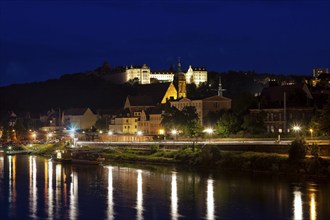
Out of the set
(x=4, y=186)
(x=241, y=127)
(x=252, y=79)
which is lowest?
(x=4, y=186)

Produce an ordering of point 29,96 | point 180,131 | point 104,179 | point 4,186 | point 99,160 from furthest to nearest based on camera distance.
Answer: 1. point 29,96
2. point 180,131
3. point 99,160
4. point 104,179
5. point 4,186

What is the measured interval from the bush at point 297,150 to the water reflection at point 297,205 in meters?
6.84

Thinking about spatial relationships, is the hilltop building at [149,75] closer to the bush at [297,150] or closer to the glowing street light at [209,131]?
the glowing street light at [209,131]

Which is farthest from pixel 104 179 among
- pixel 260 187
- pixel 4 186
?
pixel 260 187

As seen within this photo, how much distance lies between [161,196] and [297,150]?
12556mm

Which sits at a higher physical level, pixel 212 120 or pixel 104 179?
pixel 212 120

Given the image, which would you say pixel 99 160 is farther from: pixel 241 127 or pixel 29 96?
pixel 29 96

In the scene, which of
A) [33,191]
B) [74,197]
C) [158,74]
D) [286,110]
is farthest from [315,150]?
[158,74]

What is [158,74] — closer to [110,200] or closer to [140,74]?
[140,74]

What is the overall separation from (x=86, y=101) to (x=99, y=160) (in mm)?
95443

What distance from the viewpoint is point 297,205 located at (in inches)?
1532

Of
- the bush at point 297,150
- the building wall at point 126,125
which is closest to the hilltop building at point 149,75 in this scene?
the building wall at point 126,125

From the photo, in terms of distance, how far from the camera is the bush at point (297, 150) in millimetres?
50625

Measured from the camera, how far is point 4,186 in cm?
5078
